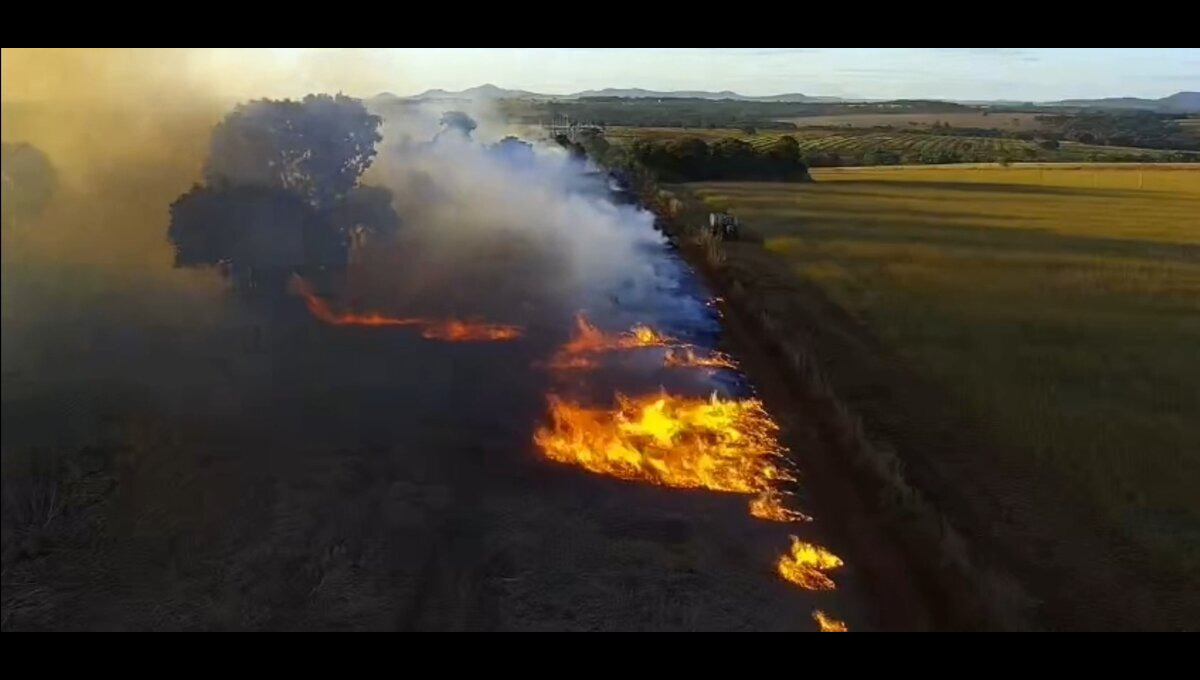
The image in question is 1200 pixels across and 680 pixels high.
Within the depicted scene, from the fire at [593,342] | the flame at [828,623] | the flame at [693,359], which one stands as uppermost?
the fire at [593,342]

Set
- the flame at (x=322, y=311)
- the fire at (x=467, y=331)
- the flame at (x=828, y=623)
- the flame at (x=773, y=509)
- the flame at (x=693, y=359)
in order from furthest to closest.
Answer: the flame at (x=693, y=359), the fire at (x=467, y=331), the flame at (x=322, y=311), the flame at (x=773, y=509), the flame at (x=828, y=623)

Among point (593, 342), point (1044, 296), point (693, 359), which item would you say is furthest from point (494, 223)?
point (1044, 296)

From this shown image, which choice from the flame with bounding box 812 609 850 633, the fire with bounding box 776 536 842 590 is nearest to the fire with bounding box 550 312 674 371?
the fire with bounding box 776 536 842 590

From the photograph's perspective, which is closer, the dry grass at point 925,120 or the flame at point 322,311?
the flame at point 322,311

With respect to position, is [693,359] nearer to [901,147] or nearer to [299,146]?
[299,146]

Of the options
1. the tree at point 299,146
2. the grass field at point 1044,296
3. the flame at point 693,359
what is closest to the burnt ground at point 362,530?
the tree at point 299,146

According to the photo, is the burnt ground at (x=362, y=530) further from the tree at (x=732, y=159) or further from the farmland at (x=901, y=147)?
the tree at (x=732, y=159)
